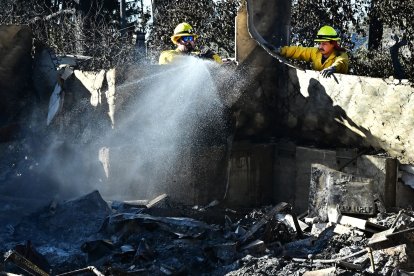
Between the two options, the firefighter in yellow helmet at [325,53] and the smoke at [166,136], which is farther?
the firefighter in yellow helmet at [325,53]

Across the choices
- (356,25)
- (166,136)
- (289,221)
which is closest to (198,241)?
(289,221)

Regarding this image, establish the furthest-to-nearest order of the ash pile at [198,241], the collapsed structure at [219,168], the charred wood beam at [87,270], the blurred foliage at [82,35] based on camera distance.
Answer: the blurred foliage at [82,35] < the collapsed structure at [219,168] < the ash pile at [198,241] < the charred wood beam at [87,270]

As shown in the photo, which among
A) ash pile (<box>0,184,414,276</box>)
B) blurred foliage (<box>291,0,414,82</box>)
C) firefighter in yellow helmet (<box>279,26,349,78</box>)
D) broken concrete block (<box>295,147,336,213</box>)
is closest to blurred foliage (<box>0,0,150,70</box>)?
blurred foliage (<box>291,0,414,82</box>)

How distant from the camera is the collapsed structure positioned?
23.1 ft

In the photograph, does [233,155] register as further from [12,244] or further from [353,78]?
[12,244]

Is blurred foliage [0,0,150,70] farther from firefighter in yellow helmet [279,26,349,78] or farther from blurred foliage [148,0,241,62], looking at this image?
firefighter in yellow helmet [279,26,349,78]

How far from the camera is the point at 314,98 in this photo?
9.55 meters

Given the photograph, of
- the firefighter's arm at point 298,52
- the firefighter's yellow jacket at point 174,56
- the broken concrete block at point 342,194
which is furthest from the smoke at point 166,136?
the broken concrete block at point 342,194

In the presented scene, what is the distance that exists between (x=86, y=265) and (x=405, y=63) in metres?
7.60

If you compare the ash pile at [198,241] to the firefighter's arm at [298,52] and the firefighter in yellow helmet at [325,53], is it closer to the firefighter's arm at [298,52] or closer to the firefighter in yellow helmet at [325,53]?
the firefighter in yellow helmet at [325,53]

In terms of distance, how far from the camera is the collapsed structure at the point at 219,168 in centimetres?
704

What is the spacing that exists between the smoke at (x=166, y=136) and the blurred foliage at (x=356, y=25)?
4.29m

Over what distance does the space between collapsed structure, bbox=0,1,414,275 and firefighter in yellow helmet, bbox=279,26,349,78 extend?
0.24m

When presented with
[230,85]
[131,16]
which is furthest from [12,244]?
[131,16]
